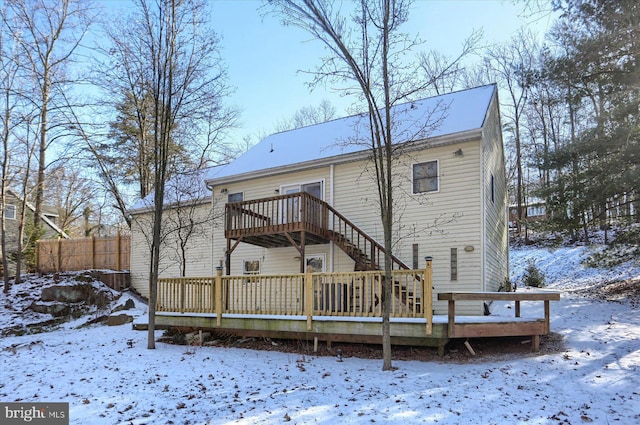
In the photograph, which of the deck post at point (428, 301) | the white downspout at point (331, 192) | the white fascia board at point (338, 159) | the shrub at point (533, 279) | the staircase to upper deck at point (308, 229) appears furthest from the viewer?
the shrub at point (533, 279)

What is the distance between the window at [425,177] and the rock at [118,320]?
30.9ft

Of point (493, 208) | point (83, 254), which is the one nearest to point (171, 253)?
point (83, 254)

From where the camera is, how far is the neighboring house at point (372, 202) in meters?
10.6

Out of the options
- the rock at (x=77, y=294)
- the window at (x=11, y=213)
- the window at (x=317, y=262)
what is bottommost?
the rock at (x=77, y=294)

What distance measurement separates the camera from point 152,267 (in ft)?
31.8

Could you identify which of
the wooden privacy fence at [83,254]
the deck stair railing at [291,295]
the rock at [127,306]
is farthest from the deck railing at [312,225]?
the wooden privacy fence at [83,254]

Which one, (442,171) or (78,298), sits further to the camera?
(78,298)

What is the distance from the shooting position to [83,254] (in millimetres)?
18984

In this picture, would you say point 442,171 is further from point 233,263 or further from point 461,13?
point 233,263

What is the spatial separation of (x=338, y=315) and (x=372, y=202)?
4441mm

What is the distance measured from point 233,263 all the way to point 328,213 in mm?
4260

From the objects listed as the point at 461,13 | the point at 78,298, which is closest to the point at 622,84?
the point at 461,13

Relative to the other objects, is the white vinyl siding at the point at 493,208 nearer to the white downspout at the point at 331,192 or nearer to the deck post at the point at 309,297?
the white downspout at the point at 331,192

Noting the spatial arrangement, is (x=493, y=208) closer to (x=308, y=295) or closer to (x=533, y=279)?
(x=308, y=295)
